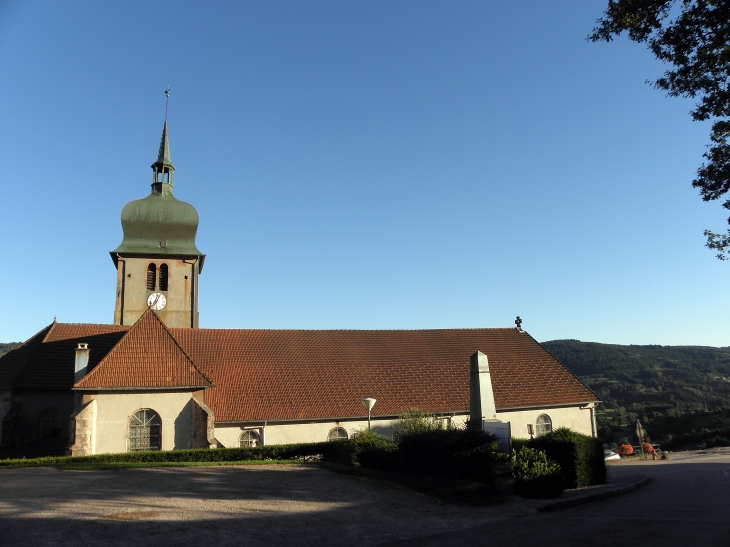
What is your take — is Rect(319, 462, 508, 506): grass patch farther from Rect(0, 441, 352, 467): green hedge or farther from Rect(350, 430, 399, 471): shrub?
Rect(0, 441, 352, 467): green hedge

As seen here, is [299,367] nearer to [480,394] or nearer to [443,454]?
[480,394]

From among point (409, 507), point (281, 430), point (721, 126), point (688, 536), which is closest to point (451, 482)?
point (409, 507)

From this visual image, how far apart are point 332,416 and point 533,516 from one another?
48.5 feet

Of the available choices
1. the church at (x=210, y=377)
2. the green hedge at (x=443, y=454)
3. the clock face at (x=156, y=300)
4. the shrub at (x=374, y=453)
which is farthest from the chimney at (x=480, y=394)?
the clock face at (x=156, y=300)

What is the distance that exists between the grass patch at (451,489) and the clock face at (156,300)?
923 inches

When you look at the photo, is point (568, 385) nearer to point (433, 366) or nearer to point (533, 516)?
point (433, 366)

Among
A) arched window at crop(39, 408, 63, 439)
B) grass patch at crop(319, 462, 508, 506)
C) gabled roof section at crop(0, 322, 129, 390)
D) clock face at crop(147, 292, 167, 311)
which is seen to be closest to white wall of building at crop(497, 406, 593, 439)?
grass patch at crop(319, 462, 508, 506)

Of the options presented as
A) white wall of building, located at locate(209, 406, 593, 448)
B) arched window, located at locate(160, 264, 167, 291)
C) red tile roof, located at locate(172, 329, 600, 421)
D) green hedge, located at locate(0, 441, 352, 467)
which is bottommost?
green hedge, located at locate(0, 441, 352, 467)

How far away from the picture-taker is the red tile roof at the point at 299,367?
24.2 m

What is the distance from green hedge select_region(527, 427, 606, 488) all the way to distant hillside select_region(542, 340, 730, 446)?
186 feet

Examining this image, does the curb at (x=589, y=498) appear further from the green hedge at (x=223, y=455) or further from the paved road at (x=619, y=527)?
the green hedge at (x=223, y=455)

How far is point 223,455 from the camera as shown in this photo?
20.7 meters

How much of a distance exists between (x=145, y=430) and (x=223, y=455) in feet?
12.7

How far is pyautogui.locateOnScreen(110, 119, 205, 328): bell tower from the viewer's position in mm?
35000
